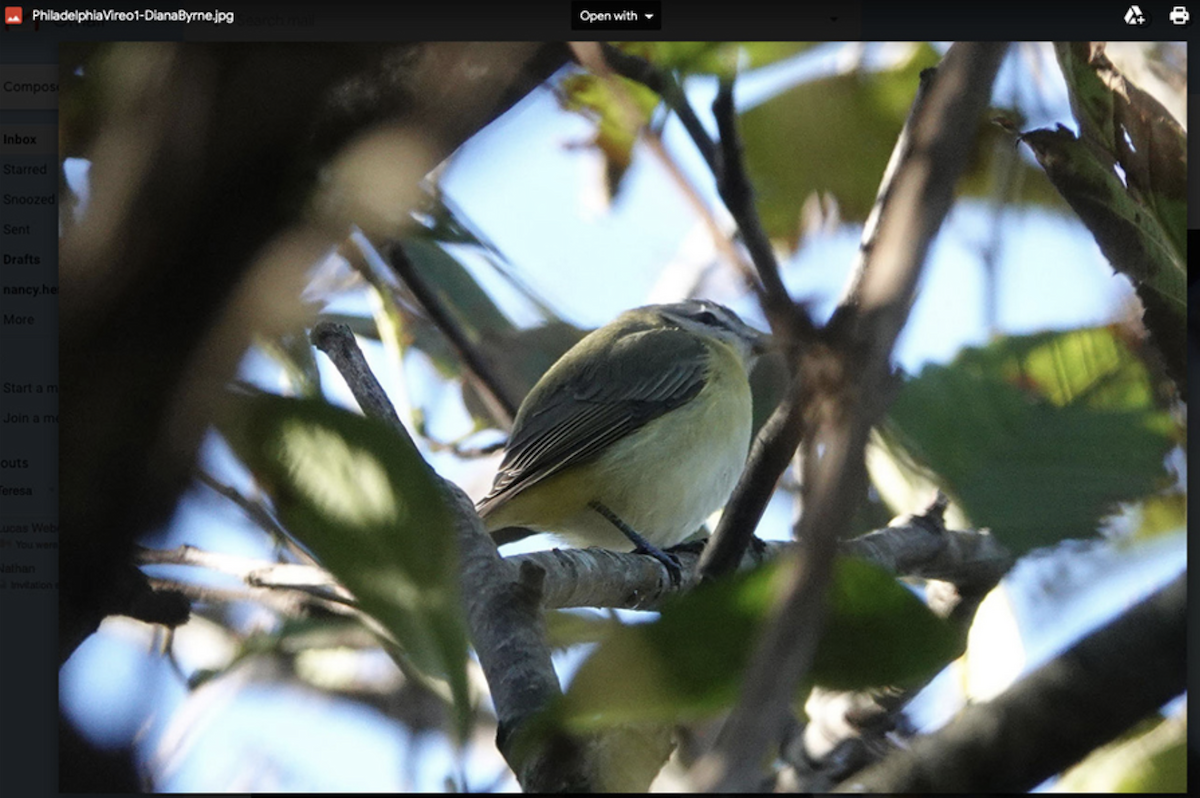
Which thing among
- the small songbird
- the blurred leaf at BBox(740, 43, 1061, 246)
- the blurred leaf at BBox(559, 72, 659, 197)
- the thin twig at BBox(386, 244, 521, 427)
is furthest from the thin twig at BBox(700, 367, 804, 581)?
the small songbird

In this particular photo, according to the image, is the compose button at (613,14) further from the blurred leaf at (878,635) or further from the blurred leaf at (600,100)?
the blurred leaf at (878,635)

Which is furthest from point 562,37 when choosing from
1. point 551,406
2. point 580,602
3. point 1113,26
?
point 551,406

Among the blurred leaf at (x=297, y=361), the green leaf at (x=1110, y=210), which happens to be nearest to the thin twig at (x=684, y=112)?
the green leaf at (x=1110, y=210)

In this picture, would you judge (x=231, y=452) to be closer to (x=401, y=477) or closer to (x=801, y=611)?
(x=401, y=477)

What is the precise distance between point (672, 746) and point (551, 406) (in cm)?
237

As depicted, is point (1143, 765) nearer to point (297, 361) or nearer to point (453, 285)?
point (297, 361)

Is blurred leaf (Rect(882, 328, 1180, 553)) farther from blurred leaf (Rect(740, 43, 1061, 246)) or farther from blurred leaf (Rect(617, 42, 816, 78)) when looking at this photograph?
blurred leaf (Rect(740, 43, 1061, 246))

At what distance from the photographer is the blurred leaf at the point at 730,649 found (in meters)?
0.68

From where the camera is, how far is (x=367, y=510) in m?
0.74

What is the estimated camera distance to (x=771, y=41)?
1.57 meters

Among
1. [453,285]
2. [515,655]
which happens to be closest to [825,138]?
[515,655]

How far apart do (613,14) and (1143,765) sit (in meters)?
1.14

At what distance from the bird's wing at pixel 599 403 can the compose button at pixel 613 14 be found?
5.09 feet

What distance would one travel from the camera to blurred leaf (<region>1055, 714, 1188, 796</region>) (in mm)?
872
